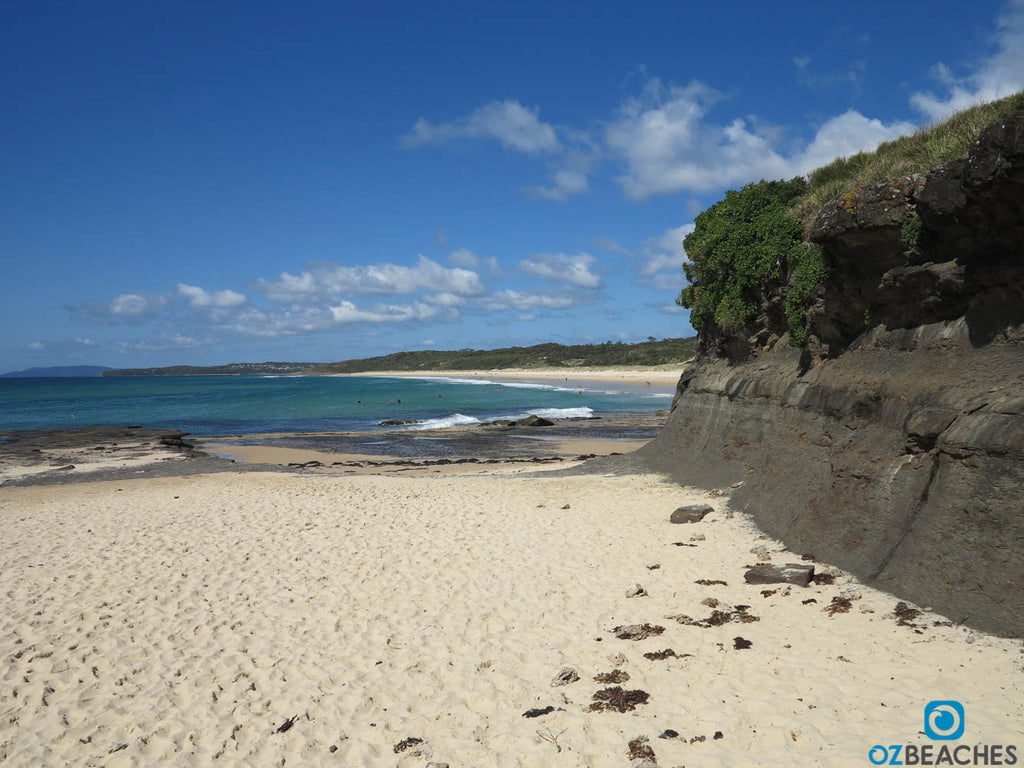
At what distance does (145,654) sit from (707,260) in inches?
548

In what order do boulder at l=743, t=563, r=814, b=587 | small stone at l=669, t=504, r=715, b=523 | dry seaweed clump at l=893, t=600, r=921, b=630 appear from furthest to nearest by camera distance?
small stone at l=669, t=504, r=715, b=523 < boulder at l=743, t=563, r=814, b=587 < dry seaweed clump at l=893, t=600, r=921, b=630

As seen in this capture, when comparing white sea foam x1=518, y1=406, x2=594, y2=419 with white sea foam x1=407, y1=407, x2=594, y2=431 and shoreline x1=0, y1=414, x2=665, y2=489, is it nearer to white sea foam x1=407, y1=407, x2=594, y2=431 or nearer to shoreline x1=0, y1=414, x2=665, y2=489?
white sea foam x1=407, y1=407, x2=594, y2=431

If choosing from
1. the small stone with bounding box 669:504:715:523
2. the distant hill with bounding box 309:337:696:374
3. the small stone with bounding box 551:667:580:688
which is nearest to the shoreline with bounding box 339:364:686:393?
the distant hill with bounding box 309:337:696:374

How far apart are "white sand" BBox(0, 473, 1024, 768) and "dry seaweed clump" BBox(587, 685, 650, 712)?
0.37 ft

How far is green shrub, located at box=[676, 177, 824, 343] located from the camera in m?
12.0

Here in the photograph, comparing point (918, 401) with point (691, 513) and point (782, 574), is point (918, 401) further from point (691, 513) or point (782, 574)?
point (691, 513)

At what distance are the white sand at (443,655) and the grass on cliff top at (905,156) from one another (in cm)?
663

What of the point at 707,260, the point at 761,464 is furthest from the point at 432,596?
the point at 707,260

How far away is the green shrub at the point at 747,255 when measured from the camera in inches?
472

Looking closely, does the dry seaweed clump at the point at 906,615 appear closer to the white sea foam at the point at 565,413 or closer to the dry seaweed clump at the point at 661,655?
the dry seaweed clump at the point at 661,655

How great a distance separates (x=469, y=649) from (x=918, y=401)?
662cm

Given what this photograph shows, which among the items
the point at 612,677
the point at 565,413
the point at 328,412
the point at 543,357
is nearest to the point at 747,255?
the point at 612,677

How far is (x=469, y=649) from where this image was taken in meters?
6.90

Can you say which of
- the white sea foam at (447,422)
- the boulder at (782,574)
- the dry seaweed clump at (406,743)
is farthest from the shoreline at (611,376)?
the dry seaweed clump at (406,743)
